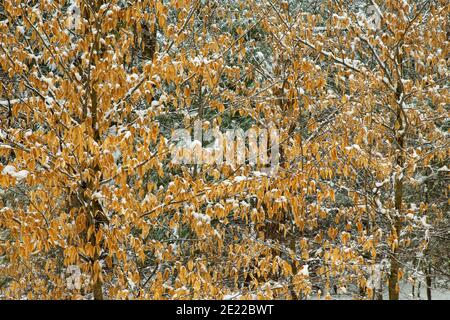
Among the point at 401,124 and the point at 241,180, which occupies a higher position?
the point at 401,124

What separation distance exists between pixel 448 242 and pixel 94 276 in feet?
34.4

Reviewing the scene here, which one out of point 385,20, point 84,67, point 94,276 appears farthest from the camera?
point 385,20

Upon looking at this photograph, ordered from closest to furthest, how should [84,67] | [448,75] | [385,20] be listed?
[84,67] < [385,20] < [448,75]

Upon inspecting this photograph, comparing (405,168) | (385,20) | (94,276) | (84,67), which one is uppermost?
(385,20)

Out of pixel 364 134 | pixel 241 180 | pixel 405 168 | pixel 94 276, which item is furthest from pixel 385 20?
pixel 94 276

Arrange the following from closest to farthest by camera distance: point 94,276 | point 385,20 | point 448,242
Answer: point 94,276 → point 385,20 → point 448,242

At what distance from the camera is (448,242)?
1183cm

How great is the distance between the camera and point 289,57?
666 centimetres
